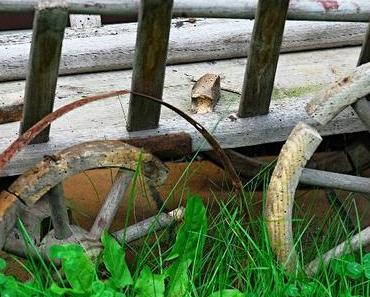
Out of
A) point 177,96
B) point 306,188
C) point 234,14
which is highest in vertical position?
point 234,14

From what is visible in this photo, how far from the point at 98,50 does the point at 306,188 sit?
40.9 inches

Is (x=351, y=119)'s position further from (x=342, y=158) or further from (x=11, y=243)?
(x=11, y=243)

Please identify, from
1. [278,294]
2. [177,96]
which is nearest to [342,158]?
[177,96]

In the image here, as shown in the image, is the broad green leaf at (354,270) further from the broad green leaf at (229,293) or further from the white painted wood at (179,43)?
the white painted wood at (179,43)

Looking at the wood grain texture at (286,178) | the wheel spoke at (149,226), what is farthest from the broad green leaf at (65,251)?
the wood grain texture at (286,178)

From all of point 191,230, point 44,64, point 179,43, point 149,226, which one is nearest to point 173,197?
point 179,43

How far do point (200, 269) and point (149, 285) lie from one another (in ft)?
0.67

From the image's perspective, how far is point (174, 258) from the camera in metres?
3.07

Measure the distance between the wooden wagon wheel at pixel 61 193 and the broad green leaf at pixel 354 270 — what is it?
2.16 ft

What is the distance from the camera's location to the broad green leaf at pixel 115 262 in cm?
290

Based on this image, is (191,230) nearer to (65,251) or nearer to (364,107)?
(65,251)

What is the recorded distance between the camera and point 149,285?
2.88 m

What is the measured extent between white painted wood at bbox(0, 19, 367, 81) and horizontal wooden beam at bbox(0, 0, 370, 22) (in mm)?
898

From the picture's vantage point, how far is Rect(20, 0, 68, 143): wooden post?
8.58 feet
